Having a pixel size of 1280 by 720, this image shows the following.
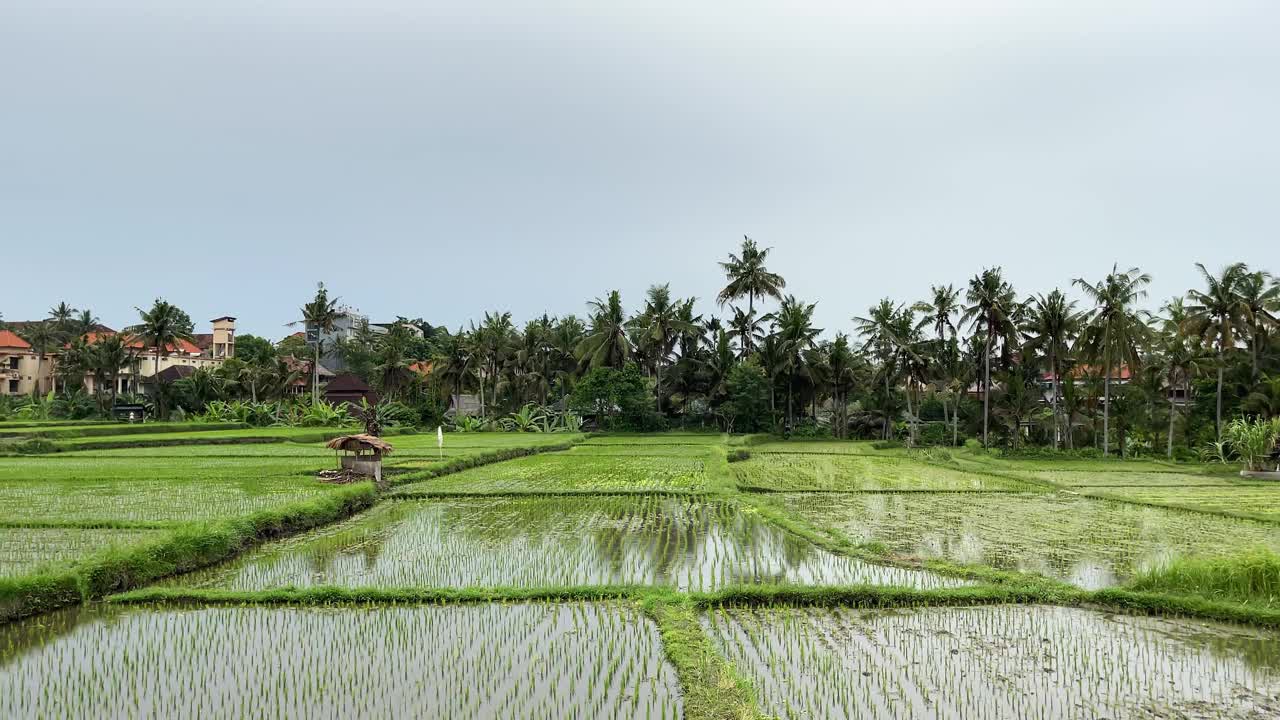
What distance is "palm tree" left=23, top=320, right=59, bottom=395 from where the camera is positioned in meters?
59.2

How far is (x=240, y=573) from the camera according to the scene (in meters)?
10.5

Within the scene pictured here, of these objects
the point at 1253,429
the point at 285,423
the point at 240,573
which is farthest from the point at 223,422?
the point at 1253,429

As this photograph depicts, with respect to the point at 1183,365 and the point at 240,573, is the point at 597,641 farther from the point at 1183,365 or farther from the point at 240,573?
the point at 1183,365

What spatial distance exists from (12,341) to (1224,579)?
76550 mm

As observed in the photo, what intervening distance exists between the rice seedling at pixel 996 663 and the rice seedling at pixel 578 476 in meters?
10.3

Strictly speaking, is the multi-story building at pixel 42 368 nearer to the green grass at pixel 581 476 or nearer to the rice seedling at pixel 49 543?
the green grass at pixel 581 476

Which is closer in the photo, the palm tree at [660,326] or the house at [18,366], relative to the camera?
the palm tree at [660,326]

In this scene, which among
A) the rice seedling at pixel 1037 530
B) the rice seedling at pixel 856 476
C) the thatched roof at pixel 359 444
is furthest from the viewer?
the rice seedling at pixel 856 476

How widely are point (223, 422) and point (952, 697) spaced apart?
42.3 metres

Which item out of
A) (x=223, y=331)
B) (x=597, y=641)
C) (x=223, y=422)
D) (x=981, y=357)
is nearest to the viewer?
(x=597, y=641)

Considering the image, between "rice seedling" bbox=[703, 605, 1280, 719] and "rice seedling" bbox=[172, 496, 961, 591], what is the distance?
1.54 metres

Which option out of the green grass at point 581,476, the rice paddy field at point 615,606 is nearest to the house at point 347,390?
the green grass at point 581,476

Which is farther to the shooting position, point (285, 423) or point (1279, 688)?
point (285, 423)

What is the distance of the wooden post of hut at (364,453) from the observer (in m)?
18.4
